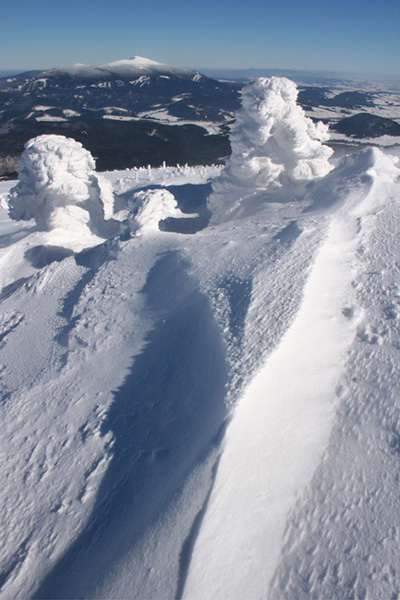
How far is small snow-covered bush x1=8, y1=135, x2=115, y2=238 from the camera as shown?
13688mm

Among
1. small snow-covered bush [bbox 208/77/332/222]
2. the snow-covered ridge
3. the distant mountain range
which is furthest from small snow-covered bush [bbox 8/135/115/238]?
the snow-covered ridge

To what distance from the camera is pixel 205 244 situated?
9258 millimetres

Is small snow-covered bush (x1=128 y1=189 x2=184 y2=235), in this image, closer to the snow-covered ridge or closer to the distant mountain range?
the distant mountain range

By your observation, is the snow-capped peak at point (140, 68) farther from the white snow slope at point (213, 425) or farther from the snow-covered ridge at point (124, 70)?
the white snow slope at point (213, 425)

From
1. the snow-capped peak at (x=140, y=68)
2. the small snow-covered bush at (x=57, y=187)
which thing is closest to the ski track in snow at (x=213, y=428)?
the small snow-covered bush at (x=57, y=187)

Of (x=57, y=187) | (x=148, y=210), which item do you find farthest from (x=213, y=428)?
(x=57, y=187)

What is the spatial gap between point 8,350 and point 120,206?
12.2 m

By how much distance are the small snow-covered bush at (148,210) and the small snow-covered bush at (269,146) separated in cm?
374

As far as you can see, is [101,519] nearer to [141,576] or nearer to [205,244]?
[141,576]

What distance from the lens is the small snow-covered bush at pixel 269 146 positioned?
13.5m

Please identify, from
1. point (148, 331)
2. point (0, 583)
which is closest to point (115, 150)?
point (148, 331)

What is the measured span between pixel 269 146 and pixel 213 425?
12687 millimetres

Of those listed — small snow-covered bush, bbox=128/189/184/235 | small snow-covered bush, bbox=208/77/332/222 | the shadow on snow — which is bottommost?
the shadow on snow

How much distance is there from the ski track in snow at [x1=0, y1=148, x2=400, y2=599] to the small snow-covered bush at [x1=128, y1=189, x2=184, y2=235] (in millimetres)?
2323
